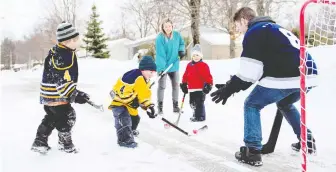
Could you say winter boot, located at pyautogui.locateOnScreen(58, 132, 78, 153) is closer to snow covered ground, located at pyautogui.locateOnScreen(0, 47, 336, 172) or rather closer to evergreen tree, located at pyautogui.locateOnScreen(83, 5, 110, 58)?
snow covered ground, located at pyautogui.locateOnScreen(0, 47, 336, 172)

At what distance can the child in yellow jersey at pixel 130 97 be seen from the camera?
190 inches

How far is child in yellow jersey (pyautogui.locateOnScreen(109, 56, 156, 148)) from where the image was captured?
4832 mm

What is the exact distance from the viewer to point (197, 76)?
6.70 metres

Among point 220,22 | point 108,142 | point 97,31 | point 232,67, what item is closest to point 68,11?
point 97,31

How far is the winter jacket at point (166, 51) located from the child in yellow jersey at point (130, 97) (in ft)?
7.40

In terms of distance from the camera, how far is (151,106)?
4824mm

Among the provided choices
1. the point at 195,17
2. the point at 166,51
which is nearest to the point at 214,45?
the point at 195,17

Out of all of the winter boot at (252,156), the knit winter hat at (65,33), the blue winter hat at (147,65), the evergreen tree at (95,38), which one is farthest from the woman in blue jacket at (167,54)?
the evergreen tree at (95,38)

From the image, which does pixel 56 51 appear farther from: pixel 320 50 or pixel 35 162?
pixel 320 50

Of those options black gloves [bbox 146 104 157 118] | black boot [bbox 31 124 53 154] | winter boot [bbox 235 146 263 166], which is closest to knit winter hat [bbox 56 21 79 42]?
black boot [bbox 31 124 53 154]

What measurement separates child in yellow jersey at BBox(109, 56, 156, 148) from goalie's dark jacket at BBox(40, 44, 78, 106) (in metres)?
0.74

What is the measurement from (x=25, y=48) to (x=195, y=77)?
3967 inches

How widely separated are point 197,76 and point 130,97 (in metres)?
2.09

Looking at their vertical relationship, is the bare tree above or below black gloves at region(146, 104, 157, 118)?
above
